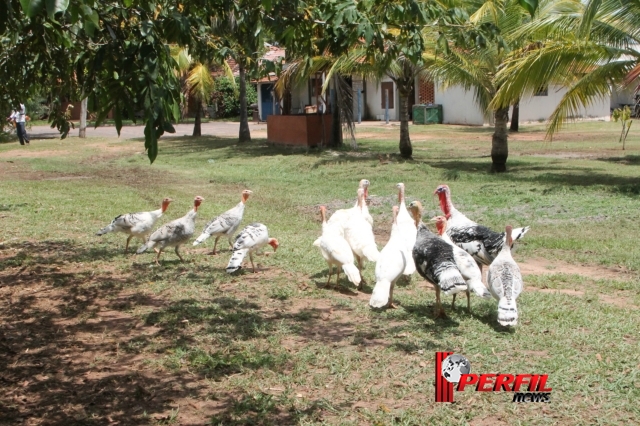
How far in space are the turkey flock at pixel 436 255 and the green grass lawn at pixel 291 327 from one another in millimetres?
306

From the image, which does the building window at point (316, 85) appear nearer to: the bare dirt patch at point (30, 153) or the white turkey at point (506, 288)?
the bare dirt patch at point (30, 153)

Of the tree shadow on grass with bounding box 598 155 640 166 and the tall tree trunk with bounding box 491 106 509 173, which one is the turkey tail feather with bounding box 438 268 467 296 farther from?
the tree shadow on grass with bounding box 598 155 640 166

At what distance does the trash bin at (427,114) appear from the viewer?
35.8 meters

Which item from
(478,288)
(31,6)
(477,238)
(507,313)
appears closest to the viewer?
(31,6)

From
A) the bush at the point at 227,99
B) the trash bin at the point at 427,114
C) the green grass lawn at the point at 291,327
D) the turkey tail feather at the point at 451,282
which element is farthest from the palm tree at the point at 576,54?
the bush at the point at 227,99

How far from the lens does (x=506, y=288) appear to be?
5.71 meters

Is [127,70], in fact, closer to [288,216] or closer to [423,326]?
[423,326]

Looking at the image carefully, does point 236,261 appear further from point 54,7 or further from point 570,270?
point 54,7

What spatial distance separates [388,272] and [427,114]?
99.8 feet

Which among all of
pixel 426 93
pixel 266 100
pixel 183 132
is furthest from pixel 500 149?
pixel 266 100

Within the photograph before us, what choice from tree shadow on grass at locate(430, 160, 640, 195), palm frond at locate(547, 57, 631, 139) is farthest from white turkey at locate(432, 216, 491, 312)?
palm frond at locate(547, 57, 631, 139)

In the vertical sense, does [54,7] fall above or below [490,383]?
above

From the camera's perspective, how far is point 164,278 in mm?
7922

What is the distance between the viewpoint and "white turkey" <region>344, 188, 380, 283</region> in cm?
747
